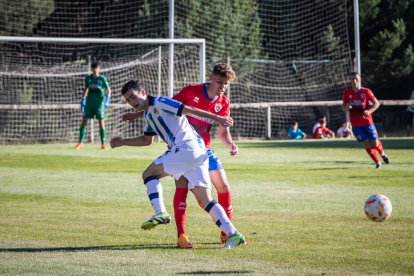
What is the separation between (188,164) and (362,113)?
10.8 m

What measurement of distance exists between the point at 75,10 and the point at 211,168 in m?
30.1

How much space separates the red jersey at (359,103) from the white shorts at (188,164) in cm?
1063

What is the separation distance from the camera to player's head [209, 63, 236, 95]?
8.68m

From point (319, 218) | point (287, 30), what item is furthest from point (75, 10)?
point (319, 218)

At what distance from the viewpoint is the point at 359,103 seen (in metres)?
18.5

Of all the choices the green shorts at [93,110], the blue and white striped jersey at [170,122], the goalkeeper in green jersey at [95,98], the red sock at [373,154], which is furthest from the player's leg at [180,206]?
the green shorts at [93,110]

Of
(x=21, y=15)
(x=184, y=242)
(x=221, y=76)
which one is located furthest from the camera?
(x=21, y=15)

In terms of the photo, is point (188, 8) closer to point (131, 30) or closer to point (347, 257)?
point (131, 30)

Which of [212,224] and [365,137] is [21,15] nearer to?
[365,137]

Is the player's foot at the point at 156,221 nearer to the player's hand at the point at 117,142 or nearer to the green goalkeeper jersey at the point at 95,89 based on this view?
the player's hand at the point at 117,142

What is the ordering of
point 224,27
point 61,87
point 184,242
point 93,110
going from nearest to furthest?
point 184,242
point 93,110
point 61,87
point 224,27

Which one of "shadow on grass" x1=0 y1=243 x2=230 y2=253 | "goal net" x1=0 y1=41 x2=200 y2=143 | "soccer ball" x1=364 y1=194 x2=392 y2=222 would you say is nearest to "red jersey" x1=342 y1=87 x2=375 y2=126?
"soccer ball" x1=364 y1=194 x2=392 y2=222

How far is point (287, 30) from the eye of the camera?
111 feet

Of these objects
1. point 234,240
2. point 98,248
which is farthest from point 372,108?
Answer: point 98,248
